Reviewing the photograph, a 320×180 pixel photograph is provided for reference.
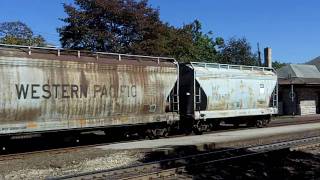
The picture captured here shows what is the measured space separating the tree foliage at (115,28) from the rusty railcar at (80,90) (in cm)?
1220

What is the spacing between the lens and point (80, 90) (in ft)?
64.4

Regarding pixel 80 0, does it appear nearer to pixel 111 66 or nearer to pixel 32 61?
pixel 111 66

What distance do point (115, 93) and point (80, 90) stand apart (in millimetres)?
1803

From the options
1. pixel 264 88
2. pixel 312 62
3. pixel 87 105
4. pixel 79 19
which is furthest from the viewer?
pixel 312 62

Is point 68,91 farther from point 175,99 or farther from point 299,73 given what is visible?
point 299,73

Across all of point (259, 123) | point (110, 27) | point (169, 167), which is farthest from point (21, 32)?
point (169, 167)

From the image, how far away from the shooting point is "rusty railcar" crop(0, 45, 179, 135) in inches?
691

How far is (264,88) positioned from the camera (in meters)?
30.2

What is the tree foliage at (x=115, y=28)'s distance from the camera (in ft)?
118

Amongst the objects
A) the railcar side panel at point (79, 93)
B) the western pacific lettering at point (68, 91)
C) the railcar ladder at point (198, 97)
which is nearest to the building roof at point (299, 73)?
the railcar ladder at point (198, 97)

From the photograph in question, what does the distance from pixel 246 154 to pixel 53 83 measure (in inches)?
265

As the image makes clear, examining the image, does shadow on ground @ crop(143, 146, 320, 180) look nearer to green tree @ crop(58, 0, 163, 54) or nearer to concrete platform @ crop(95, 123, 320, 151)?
concrete platform @ crop(95, 123, 320, 151)

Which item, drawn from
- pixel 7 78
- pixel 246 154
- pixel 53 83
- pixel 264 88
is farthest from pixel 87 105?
pixel 264 88

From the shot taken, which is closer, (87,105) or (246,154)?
(246,154)
